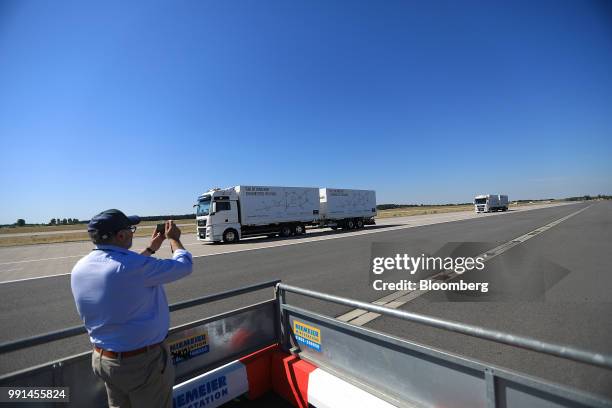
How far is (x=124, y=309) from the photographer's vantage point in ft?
6.06

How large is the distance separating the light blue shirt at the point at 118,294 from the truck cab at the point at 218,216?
709 inches

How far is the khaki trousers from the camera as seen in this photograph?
75.6 inches

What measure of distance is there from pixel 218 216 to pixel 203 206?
1327mm

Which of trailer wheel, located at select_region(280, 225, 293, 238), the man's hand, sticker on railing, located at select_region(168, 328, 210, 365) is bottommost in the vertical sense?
trailer wheel, located at select_region(280, 225, 293, 238)

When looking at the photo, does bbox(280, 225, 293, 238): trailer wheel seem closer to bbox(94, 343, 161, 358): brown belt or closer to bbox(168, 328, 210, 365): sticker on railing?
bbox(168, 328, 210, 365): sticker on railing

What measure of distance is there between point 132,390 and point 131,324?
45 cm

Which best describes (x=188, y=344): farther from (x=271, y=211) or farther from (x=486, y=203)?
(x=486, y=203)

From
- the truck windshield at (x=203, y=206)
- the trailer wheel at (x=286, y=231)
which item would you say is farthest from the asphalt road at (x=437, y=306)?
the trailer wheel at (x=286, y=231)

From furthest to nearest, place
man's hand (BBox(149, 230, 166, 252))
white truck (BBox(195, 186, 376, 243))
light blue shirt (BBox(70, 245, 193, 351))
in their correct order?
1. white truck (BBox(195, 186, 376, 243))
2. man's hand (BBox(149, 230, 166, 252))
3. light blue shirt (BBox(70, 245, 193, 351))

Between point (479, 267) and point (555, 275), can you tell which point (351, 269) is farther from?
point (555, 275)

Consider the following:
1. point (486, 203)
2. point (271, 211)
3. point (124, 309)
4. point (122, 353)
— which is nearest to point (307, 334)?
point (122, 353)

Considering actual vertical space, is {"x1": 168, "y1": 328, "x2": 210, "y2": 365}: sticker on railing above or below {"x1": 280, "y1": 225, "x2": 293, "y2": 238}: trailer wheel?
above

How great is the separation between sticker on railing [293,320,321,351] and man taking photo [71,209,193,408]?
139cm

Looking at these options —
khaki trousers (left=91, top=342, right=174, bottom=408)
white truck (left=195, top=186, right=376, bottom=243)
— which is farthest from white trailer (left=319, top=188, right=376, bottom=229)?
khaki trousers (left=91, top=342, right=174, bottom=408)
